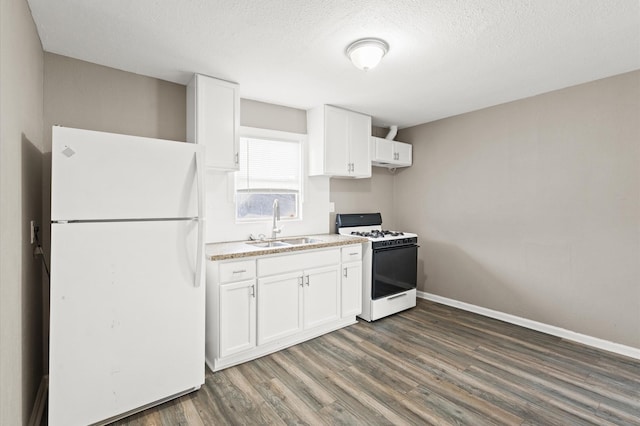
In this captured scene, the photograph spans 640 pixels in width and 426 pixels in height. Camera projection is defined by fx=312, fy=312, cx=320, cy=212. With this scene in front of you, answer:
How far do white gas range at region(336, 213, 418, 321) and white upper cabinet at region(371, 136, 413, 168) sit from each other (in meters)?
0.83

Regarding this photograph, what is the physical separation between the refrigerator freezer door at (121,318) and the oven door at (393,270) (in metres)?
1.94

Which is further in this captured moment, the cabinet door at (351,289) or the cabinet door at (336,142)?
the cabinet door at (336,142)

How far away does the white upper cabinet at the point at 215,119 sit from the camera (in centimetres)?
265

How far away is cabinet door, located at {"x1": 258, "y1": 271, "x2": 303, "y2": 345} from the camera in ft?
8.65

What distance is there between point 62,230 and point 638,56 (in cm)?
409

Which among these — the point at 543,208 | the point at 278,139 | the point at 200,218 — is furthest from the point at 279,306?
the point at 543,208

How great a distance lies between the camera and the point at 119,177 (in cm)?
183

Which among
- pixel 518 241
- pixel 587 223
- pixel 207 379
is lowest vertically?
pixel 207 379

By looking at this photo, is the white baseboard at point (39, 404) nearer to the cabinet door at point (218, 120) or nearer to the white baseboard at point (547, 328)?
the cabinet door at point (218, 120)

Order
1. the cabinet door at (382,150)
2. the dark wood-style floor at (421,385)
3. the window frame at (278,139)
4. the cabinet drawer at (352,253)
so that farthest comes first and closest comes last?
the cabinet door at (382,150), the cabinet drawer at (352,253), the window frame at (278,139), the dark wood-style floor at (421,385)

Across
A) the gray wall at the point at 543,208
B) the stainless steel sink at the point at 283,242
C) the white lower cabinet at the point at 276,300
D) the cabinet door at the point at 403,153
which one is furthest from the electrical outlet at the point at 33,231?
the gray wall at the point at 543,208

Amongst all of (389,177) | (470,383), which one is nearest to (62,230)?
(470,383)

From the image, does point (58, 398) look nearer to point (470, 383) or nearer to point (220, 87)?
point (220, 87)

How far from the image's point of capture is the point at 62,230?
1.68 meters
